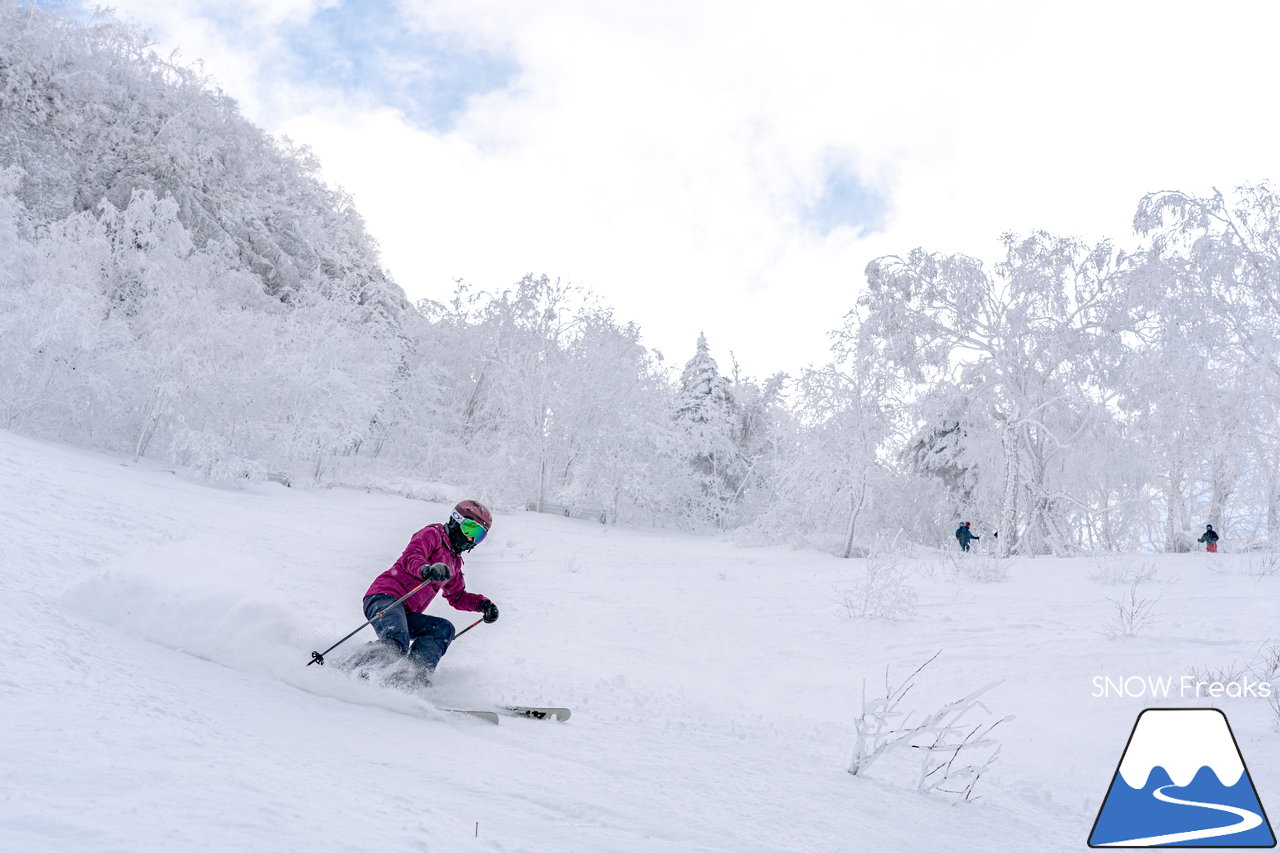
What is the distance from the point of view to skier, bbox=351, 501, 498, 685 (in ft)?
13.9

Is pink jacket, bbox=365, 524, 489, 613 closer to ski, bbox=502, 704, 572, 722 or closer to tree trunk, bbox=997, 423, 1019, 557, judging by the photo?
ski, bbox=502, 704, 572, 722

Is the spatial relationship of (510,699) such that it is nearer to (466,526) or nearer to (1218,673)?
(466,526)

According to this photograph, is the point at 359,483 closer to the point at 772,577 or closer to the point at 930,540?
the point at 772,577

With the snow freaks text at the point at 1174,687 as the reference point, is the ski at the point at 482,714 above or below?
below

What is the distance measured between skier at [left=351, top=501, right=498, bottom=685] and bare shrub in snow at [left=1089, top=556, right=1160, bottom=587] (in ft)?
30.4

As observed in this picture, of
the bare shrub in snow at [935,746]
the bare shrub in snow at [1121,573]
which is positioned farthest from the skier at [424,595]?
the bare shrub in snow at [1121,573]

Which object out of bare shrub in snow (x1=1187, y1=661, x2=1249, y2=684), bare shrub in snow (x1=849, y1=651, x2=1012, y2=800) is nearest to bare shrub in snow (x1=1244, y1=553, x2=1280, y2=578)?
bare shrub in snow (x1=1187, y1=661, x2=1249, y2=684)

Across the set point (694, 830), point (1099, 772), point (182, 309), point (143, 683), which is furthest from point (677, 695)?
point (182, 309)

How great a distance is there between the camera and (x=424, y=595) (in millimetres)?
4602

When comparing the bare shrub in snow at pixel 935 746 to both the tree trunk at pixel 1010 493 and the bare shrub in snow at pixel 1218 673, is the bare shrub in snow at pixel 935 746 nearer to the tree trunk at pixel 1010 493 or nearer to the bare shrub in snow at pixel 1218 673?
the bare shrub in snow at pixel 1218 673

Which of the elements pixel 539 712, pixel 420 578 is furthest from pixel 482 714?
pixel 420 578

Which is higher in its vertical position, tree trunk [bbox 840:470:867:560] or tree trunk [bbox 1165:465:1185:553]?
tree trunk [bbox 1165:465:1185:553]

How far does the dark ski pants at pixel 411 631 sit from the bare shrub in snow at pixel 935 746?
2.54 m

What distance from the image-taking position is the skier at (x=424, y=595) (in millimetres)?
4242
